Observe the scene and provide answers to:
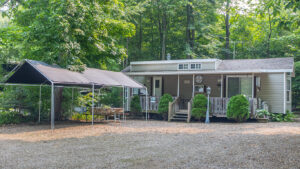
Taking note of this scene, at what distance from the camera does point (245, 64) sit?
17.8m

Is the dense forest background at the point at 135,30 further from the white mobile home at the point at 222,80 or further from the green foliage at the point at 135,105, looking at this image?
the green foliage at the point at 135,105

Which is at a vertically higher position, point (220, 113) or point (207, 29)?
point (207, 29)

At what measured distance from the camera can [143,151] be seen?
747 centimetres

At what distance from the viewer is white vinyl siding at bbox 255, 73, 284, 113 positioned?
1585 cm

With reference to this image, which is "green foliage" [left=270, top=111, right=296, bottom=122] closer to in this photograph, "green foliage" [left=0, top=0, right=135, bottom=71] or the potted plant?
the potted plant

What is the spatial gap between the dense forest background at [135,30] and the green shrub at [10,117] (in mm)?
1663

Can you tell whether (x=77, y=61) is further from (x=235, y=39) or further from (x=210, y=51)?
(x=235, y=39)

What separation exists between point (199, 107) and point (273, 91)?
4.33 metres

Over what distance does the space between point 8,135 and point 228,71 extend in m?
11.5

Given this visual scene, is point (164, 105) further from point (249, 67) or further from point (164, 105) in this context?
point (249, 67)

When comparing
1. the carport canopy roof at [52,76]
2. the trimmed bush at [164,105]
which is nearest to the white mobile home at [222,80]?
the trimmed bush at [164,105]

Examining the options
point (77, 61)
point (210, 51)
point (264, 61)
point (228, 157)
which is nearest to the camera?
point (228, 157)

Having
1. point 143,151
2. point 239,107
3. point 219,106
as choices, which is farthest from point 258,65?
point 143,151

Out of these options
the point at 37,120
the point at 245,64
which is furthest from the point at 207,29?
the point at 37,120
